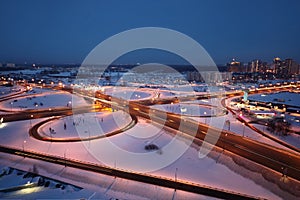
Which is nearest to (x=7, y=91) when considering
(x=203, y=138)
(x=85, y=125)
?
(x=85, y=125)

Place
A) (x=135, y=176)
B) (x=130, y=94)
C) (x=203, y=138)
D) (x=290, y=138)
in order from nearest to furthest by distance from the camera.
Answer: (x=135, y=176)
(x=203, y=138)
(x=290, y=138)
(x=130, y=94)

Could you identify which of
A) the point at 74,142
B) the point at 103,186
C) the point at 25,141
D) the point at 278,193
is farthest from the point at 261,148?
the point at 25,141

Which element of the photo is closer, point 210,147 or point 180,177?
point 180,177

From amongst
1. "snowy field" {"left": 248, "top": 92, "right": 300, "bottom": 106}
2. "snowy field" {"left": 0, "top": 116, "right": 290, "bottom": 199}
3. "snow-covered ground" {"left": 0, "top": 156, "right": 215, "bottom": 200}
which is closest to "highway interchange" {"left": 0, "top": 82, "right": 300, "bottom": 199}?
"snow-covered ground" {"left": 0, "top": 156, "right": 215, "bottom": 200}

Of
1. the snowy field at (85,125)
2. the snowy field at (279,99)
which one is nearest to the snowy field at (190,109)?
the snowy field at (85,125)

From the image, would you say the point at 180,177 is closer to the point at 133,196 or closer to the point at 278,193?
the point at 133,196

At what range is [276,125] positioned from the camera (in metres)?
21.4

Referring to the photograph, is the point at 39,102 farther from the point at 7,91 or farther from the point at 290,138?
the point at 290,138

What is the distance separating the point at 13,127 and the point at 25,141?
487 centimetres

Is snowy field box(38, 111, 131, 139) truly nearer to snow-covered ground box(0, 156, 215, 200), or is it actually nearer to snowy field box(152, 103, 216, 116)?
snow-covered ground box(0, 156, 215, 200)

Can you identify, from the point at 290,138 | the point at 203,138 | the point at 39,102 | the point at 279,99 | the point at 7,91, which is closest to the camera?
the point at 203,138

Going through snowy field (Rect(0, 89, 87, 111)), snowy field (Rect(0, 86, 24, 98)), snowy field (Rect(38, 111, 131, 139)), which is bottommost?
snowy field (Rect(38, 111, 131, 139))

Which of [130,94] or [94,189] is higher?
[130,94]

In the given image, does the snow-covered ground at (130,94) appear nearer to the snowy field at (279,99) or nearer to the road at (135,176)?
the snowy field at (279,99)
